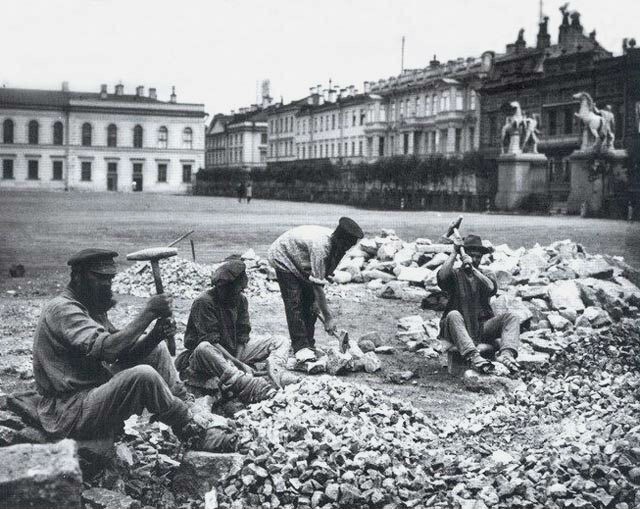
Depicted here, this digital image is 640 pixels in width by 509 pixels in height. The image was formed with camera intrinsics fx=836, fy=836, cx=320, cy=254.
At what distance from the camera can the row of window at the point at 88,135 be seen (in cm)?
8925

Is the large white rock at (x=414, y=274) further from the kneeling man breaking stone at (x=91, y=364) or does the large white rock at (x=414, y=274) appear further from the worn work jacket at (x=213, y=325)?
the kneeling man breaking stone at (x=91, y=364)

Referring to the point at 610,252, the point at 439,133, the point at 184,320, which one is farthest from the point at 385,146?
the point at 184,320

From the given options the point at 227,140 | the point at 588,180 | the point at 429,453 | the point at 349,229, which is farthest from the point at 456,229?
the point at 227,140

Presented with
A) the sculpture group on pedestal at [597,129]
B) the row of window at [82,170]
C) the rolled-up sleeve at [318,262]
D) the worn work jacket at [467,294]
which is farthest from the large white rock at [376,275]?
the row of window at [82,170]

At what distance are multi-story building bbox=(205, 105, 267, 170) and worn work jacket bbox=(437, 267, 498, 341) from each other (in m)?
94.9

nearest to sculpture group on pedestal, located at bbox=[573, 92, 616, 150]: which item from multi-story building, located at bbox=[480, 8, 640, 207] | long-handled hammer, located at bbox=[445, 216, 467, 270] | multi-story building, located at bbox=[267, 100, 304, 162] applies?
multi-story building, located at bbox=[480, 8, 640, 207]

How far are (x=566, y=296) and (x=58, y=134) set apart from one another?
88.3 metres

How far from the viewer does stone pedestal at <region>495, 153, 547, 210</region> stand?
39.7 meters

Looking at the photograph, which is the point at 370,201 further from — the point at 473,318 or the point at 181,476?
the point at 181,476

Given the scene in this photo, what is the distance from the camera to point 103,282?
16.0 feet

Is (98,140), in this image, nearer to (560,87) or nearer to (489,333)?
(560,87)

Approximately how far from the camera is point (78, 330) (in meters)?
4.66

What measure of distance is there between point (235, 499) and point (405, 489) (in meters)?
1.00

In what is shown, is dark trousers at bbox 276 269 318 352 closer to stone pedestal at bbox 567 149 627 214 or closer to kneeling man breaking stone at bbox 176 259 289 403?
kneeling man breaking stone at bbox 176 259 289 403
